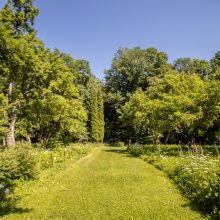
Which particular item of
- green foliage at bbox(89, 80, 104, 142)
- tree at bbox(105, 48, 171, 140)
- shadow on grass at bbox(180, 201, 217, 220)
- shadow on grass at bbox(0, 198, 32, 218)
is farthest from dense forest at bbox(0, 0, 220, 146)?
tree at bbox(105, 48, 171, 140)

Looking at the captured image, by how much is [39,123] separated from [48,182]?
19.9 m

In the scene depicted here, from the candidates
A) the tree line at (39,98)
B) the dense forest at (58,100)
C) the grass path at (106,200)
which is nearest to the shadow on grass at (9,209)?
the grass path at (106,200)

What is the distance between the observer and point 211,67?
64.5 meters

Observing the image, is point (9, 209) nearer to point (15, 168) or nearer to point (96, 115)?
point (15, 168)

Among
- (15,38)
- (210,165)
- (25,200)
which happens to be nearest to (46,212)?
(25,200)

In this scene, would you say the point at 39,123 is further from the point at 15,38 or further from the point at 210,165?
the point at 15,38

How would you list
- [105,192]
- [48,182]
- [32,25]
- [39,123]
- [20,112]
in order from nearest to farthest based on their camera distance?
1. [105,192]
2. [48,182]
3. [32,25]
4. [20,112]
5. [39,123]

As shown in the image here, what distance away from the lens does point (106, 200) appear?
11281 millimetres

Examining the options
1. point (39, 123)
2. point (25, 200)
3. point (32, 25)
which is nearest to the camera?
point (25, 200)

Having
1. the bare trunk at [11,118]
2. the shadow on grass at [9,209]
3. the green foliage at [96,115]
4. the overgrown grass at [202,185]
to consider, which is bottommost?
the shadow on grass at [9,209]

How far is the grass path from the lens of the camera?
9555 millimetres

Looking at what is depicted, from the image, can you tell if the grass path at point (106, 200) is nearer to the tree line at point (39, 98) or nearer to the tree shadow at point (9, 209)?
the tree shadow at point (9, 209)

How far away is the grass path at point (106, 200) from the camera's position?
9.55 metres

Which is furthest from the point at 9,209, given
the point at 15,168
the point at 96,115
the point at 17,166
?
the point at 96,115
